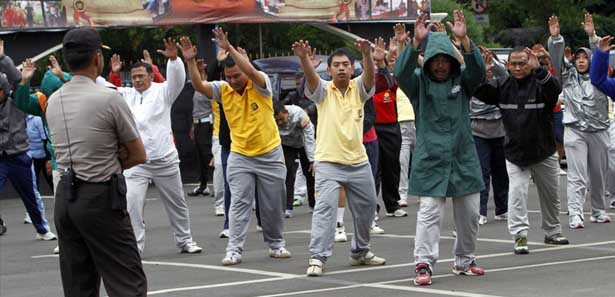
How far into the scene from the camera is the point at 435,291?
10.4m

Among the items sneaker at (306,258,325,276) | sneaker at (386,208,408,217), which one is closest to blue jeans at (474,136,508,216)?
sneaker at (386,208,408,217)

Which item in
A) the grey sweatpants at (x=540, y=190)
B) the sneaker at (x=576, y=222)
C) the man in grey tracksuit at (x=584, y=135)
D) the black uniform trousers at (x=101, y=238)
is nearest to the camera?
the black uniform trousers at (x=101, y=238)

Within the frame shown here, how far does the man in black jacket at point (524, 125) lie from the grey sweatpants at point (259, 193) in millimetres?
2140

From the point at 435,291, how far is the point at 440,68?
6.07 feet

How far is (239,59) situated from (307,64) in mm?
885

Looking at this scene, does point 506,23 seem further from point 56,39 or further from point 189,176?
point 189,176

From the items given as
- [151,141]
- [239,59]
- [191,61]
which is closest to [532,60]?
[239,59]

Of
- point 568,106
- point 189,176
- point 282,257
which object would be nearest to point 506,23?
point 189,176

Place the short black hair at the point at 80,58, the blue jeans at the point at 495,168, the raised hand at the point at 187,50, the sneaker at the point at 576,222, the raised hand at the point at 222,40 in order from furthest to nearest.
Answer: the blue jeans at the point at 495,168, the sneaker at the point at 576,222, the raised hand at the point at 187,50, the raised hand at the point at 222,40, the short black hair at the point at 80,58

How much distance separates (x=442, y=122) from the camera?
10.9 m

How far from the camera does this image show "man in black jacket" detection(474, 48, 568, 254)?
41.1 feet

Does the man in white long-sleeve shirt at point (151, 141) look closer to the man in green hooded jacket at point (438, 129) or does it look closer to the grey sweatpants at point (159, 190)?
the grey sweatpants at point (159, 190)

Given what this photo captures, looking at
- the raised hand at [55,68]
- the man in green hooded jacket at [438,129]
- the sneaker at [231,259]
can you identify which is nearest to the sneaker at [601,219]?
the man in green hooded jacket at [438,129]

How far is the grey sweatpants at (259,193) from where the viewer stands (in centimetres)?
1291
